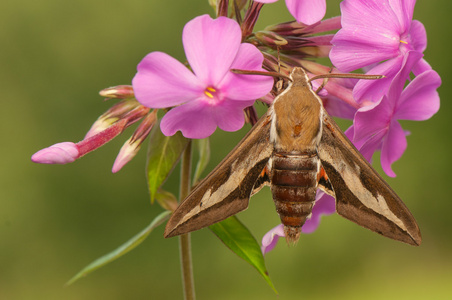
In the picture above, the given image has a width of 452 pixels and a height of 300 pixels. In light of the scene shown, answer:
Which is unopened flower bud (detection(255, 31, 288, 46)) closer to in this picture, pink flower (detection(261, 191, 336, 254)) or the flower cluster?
the flower cluster

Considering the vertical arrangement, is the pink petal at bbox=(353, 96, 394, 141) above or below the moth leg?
above

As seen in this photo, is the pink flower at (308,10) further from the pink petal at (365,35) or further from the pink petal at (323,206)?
the pink petal at (323,206)

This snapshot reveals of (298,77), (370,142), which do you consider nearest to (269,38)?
(298,77)

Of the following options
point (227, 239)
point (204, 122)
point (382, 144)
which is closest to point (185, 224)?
point (204, 122)

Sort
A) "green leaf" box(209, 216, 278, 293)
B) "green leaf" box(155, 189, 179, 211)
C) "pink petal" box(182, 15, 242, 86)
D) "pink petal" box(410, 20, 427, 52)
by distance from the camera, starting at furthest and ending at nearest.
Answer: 1. "green leaf" box(155, 189, 179, 211)
2. "green leaf" box(209, 216, 278, 293)
3. "pink petal" box(410, 20, 427, 52)
4. "pink petal" box(182, 15, 242, 86)

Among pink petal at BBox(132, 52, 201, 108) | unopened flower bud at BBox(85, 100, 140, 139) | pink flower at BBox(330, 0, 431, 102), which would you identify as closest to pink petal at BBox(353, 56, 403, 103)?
pink flower at BBox(330, 0, 431, 102)

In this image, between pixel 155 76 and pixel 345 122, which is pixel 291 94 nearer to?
pixel 155 76
